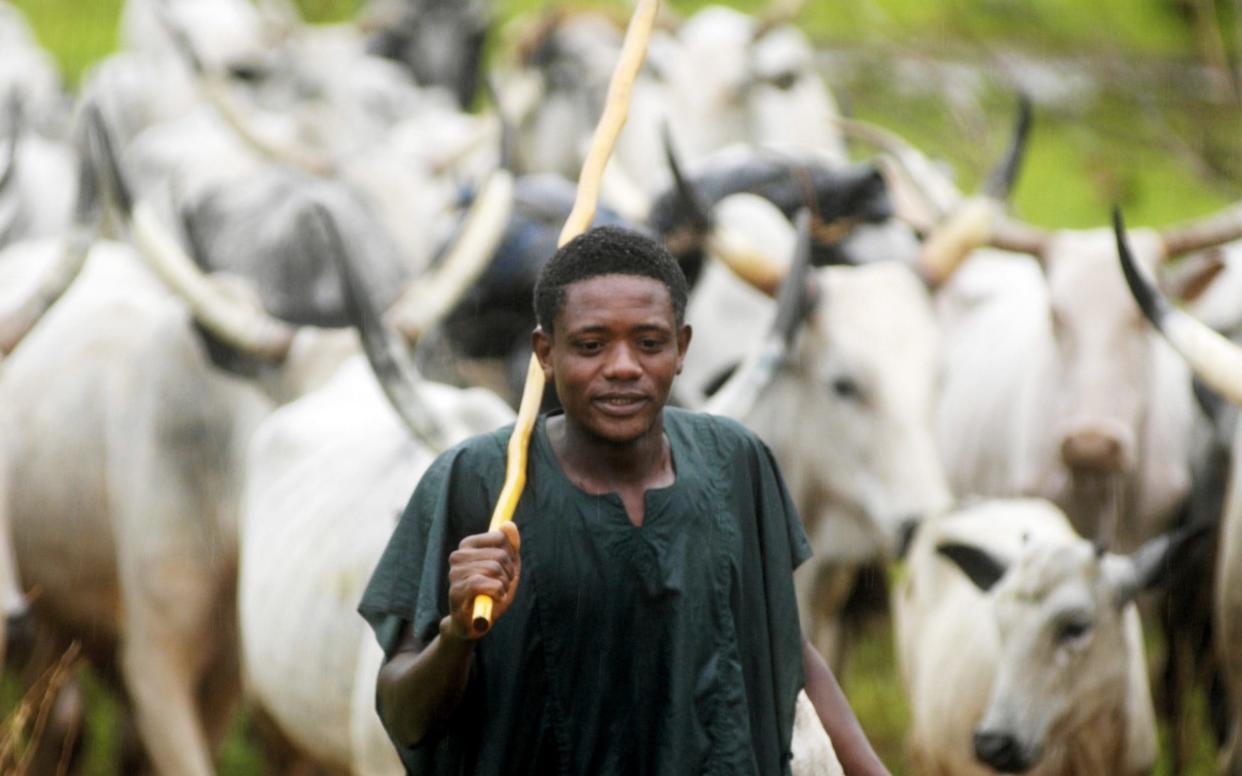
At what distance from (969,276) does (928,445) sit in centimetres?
263

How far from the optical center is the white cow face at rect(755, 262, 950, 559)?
593 centimetres

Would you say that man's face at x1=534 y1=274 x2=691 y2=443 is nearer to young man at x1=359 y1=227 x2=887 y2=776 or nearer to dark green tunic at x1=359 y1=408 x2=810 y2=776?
young man at x1=359 y1=227 x2=887 y2=776

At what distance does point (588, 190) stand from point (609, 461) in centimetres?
46

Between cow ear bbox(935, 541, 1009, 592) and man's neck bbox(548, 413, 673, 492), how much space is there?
2451 millimetres

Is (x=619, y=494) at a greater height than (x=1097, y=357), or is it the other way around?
(x=619, y=494)

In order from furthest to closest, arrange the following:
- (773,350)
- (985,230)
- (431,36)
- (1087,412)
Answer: (431,36), (985,230), (1087,412), (773,350)

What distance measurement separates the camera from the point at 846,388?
6051mm

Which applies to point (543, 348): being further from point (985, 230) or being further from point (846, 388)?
point (985, 230)

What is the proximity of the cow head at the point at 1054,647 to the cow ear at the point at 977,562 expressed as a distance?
86 mm

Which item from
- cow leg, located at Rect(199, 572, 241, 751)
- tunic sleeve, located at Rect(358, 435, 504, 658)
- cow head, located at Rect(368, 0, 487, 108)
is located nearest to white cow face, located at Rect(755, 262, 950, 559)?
cow leg, located at Rect(199, 572, 241, 751)

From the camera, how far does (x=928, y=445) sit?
19.6 feet

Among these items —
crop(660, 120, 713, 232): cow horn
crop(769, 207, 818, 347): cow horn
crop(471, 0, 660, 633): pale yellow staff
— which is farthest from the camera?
crop(660, 120, 713, 232): cow horn

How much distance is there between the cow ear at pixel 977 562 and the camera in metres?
5.30

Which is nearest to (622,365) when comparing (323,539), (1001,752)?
(1001,752)
